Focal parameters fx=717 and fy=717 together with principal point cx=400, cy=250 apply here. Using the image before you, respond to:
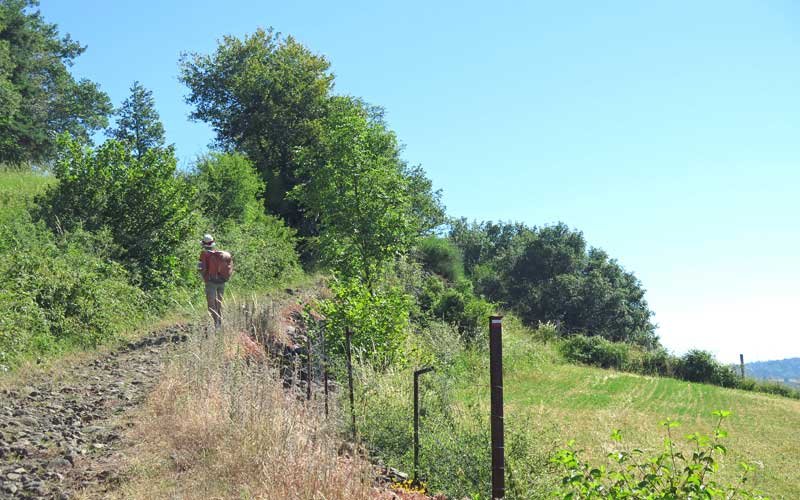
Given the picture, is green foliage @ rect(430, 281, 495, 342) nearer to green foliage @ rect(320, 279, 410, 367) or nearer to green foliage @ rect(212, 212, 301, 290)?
green foliage @ rect(212, 212, 301, 290)

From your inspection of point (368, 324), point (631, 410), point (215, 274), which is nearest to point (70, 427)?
point (215, 274)

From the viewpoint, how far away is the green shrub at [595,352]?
44.8m

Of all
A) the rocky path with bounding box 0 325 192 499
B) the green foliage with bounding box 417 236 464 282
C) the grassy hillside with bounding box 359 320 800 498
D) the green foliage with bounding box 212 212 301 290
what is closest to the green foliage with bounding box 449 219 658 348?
the green foliage with bounding box 417 236 464 282

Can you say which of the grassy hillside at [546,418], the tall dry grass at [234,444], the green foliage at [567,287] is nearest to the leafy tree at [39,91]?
the grassy hillside at [546,418]

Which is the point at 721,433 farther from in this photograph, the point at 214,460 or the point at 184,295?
the point at 184,295

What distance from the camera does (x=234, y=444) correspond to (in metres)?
6.72

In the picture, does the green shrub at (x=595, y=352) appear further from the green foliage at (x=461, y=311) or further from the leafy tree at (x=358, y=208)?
the leafy tree at (x=358, y=208)

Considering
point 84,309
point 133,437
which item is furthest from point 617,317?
point 133,437

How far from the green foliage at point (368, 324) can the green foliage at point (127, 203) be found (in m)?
6.35

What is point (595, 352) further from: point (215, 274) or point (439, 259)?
point (215, 274)

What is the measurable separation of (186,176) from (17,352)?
19.6 m

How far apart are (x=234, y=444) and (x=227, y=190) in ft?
82.8

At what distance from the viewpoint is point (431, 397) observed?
10.4 meters

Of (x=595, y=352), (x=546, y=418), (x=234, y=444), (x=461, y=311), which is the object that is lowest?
Answer: (x=546, y=418)
